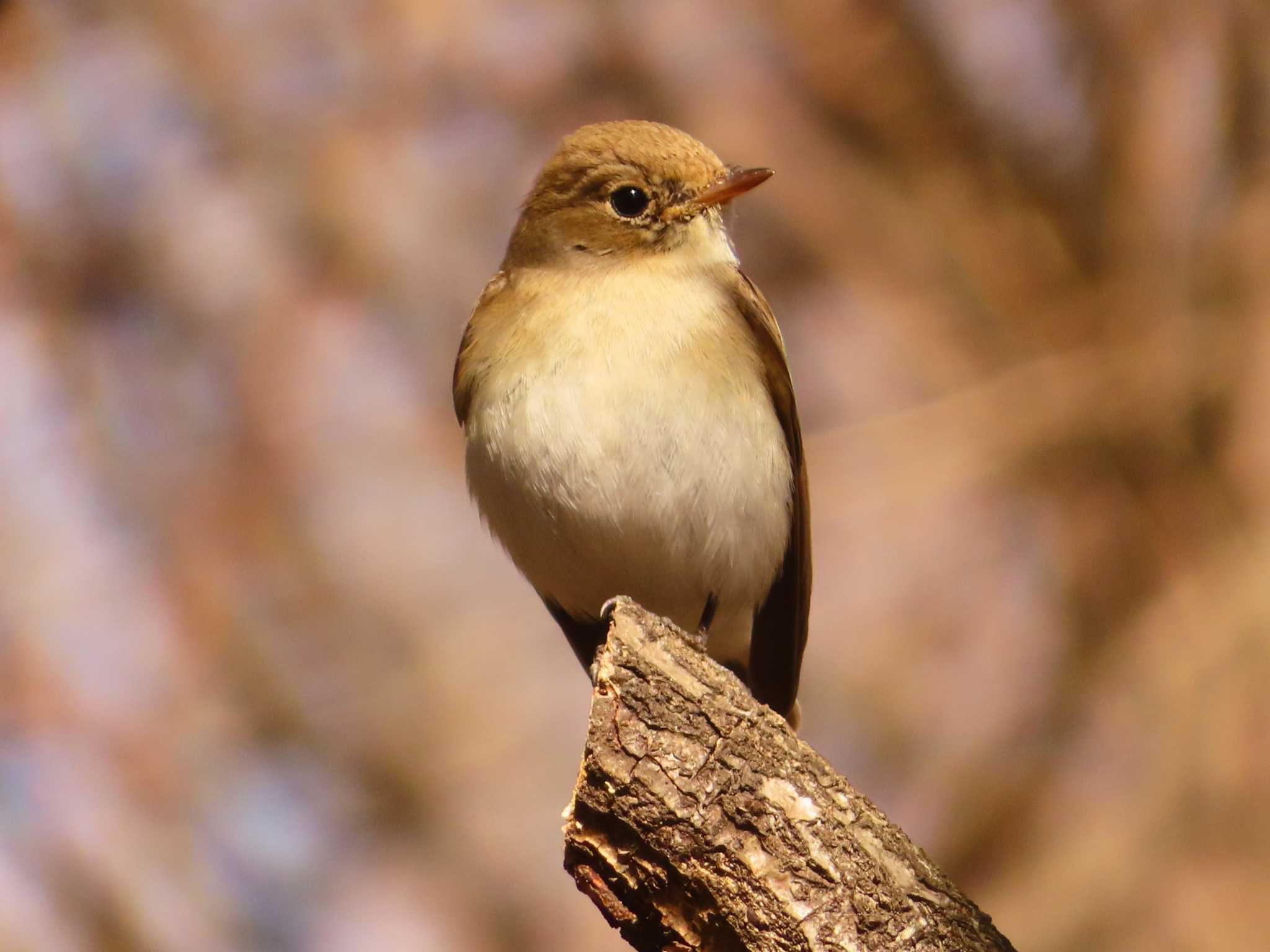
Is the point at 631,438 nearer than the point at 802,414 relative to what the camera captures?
Yes

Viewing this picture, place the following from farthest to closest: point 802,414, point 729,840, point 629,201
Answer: point 802,414 → point 629,201 → point 729,840

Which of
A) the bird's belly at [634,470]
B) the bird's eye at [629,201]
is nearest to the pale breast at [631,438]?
the bird's belly at [634,470]

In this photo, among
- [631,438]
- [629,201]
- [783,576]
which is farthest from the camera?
[783,576]

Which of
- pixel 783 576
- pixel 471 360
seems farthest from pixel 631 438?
pixel 783 576

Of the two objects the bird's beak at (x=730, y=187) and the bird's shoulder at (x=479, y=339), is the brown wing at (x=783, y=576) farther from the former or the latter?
the bird's shoulder at (x=479, y=339)

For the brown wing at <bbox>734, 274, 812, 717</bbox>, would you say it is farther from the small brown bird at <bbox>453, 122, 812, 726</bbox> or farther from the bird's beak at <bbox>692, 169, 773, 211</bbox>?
the bird's beak at <bbox>692, 169, 773, 211</bbox>

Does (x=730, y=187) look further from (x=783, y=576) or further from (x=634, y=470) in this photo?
(x=783, y=576)

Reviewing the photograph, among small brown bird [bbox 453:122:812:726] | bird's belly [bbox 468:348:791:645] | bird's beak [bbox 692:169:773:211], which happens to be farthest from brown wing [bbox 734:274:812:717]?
bird's beak [bbox 692:169:773:211]

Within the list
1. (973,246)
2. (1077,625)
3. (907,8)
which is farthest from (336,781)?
(907,8)
